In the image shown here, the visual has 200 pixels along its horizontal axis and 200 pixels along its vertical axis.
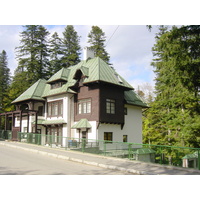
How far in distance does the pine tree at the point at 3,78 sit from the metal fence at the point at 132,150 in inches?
1160

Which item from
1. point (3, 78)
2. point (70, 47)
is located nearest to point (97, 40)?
point (70, 47)

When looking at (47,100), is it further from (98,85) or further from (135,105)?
(135,105)

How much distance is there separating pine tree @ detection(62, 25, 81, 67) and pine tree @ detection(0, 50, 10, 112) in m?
14.7

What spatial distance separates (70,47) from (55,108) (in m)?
29.0

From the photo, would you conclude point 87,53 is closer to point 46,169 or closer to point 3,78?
point 46,169

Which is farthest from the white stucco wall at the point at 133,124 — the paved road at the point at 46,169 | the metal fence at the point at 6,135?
the paved road at the point at 46,169

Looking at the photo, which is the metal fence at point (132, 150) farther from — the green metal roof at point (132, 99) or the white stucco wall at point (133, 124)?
the green metal roof at point (132, 99)

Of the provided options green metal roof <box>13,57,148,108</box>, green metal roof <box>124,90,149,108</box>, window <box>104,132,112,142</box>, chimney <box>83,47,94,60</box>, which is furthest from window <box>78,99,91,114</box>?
chimney <box>83,47,94,60</box>

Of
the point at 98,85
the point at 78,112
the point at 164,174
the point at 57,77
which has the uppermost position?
the point at 57,77

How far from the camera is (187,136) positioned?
1931cm

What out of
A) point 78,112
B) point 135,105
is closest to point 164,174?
point 78,112

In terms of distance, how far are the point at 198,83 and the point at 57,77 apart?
18.1 meters

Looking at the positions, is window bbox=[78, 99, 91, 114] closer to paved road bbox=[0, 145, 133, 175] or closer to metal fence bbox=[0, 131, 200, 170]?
metal fence bbox=[0, 131, 200, 170]

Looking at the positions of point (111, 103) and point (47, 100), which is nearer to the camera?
point (111, 103)
